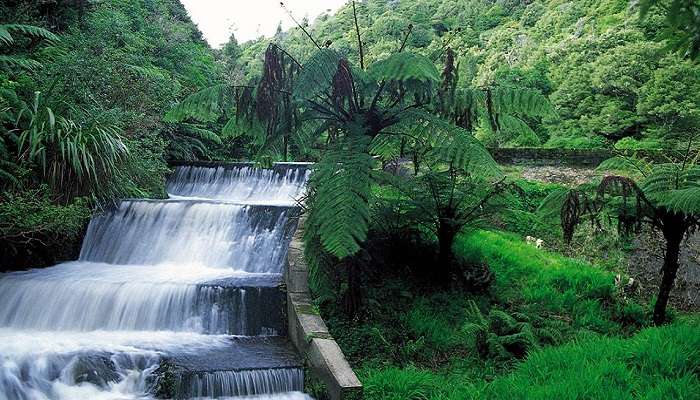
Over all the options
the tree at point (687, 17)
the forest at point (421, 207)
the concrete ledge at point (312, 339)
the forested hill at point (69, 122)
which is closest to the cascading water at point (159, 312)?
the concrete ledge at point (312, 339)

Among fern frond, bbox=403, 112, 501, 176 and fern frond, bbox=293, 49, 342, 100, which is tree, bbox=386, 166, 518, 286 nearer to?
fern frond, bbox=403, 112, 501, 176

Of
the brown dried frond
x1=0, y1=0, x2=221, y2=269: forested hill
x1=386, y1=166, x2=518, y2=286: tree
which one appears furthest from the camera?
x1=0, y1=0, x2=221, y2=269: forested hill

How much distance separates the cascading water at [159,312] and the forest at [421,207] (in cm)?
43

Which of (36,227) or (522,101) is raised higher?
(522,101)

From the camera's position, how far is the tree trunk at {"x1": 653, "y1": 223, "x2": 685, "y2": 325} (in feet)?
19.9

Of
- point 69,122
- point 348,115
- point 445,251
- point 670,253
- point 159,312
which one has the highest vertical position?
point 348,115

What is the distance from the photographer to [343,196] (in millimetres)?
4918

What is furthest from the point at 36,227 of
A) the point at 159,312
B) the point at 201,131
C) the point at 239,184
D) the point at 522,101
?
the point at 201,131

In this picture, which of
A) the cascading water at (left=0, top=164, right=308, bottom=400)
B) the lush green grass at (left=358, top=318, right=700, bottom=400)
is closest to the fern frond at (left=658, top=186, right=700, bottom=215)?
the lush green grass at (left=358, top=318, right=700, bottom=400)

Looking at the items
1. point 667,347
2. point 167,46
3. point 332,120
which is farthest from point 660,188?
point 167,46

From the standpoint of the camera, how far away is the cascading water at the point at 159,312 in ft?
18.8

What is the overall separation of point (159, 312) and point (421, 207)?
144 inches

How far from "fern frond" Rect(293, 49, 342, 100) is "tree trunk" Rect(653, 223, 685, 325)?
4.08 metres

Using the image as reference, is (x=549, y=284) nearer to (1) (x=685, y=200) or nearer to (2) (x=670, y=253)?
(2) (x=670, y=253)
